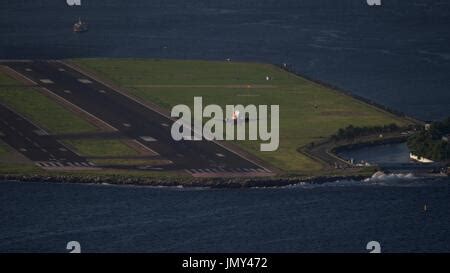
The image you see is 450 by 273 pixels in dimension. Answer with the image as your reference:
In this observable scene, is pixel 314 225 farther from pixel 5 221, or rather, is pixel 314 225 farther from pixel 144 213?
pixel 5 221

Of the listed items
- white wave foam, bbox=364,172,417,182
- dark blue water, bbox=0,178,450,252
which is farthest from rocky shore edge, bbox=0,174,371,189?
dark blue water, bbox=0,178,450,252

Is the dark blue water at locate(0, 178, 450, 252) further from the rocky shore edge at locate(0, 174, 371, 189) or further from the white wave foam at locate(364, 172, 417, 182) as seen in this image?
the rocky shore edge at locate(0, 174, 371, 189)

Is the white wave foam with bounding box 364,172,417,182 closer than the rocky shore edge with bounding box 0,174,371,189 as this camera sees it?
No

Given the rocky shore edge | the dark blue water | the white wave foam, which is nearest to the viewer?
the dark blue water

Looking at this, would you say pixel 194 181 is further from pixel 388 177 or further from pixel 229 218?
pixel 388 177

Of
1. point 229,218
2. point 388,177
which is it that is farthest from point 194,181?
point 388,177

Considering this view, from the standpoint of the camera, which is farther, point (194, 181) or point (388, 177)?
point (388, 177)
